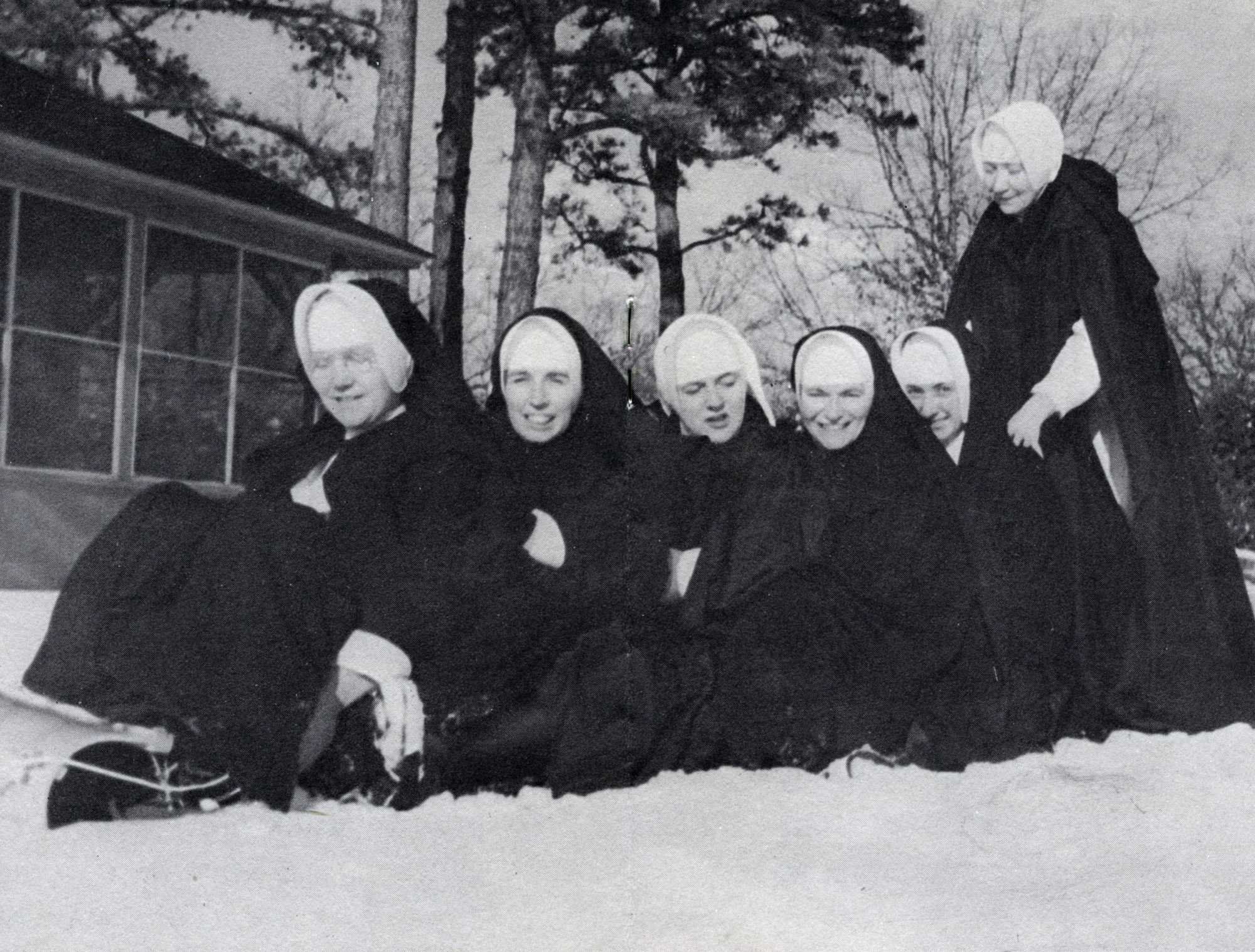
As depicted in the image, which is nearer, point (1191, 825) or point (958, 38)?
point (1191, 825)

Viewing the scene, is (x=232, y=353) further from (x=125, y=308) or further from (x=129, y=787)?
(x=129, y=787)

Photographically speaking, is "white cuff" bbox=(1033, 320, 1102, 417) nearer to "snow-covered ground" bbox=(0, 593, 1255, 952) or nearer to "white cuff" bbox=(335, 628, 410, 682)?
"snow-covered ground" bbox=(0, 593, 1255, 952)

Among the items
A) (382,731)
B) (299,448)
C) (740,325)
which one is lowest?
(382,731)

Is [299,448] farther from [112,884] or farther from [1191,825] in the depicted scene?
[1191,825]

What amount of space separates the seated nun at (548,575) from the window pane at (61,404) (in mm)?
4409

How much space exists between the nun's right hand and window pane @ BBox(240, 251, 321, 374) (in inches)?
165

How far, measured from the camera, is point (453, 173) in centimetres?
383

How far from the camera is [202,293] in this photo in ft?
24.6

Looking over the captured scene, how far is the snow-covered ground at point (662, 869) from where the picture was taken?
8.31 feet

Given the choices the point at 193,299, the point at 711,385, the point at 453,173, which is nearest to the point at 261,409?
the point at 193,299

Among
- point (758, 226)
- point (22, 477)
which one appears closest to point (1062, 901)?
point (758, 226)

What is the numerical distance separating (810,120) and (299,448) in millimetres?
1997

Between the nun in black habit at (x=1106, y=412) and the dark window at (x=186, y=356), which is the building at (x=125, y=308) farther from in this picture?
the nun in black habit at (x=1106, y=412)

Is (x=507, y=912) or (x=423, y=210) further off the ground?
(x=423, y=210)
